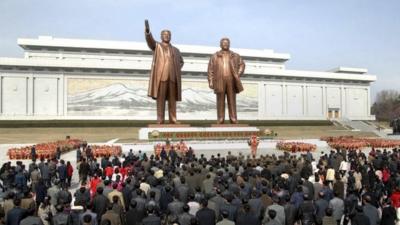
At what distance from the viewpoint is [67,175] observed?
11250 mm

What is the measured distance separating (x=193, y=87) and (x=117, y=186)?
1760 inches

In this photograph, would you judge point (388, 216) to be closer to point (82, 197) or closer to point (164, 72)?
point (82, 197)

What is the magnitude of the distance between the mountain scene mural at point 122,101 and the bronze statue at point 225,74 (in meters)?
27.5

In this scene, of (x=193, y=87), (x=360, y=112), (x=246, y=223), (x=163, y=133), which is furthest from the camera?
(x=360, y=112)

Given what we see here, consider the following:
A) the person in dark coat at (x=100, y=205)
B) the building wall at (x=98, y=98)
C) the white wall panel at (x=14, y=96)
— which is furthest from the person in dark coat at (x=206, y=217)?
the white wall panel at (x=14, y=96)

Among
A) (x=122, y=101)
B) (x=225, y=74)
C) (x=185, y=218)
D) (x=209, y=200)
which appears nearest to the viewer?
(x=185, y=218)

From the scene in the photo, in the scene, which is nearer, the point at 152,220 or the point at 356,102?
the point at 152,220

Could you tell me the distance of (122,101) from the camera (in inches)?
1953

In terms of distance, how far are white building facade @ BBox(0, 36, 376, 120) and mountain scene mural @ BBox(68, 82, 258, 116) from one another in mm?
111

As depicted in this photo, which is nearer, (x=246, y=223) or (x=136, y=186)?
(x=246, y=223)

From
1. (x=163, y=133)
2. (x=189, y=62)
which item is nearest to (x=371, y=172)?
(x=163, y=133)

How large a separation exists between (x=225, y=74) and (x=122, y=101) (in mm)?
28251

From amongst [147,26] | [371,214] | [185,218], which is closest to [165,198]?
[185,218]

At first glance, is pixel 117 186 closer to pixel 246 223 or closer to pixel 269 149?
pixel 246 223
